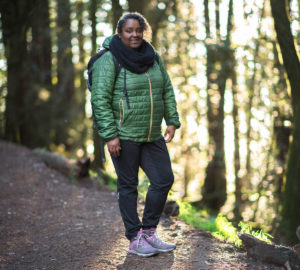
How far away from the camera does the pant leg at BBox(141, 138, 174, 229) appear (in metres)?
3.96

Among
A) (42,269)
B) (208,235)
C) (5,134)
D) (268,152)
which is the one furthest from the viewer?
(5,134)

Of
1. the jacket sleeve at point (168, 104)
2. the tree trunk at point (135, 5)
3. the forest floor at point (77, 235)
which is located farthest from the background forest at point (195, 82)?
the jacket sleeve at point (168, 104)

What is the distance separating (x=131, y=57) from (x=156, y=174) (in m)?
1.20

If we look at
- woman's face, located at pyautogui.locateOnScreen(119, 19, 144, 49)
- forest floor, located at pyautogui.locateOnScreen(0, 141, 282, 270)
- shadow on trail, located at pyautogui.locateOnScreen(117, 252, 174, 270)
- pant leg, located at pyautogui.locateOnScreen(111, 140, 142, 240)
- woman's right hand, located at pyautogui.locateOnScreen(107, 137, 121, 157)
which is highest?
woman's face, located at pyautogui.locateOnScreen(119, 19, 144, 49)

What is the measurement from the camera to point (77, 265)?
3973 mm

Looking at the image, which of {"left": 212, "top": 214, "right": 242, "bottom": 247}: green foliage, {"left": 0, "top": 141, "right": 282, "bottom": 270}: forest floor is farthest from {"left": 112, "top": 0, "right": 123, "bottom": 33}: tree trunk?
{"left": 212, "top": 214, "right": 242, "bottom": 247}: green foliage

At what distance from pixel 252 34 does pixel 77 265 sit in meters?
8.89

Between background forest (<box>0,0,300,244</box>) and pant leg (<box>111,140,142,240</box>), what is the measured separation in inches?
151

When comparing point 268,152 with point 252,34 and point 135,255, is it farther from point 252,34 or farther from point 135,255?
point 135,255

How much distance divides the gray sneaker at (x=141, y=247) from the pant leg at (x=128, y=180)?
0.06 meters

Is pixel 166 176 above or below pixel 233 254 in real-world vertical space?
above

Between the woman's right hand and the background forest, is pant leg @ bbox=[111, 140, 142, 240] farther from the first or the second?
the background forest

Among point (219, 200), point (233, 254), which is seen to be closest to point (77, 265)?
point (233, 254)

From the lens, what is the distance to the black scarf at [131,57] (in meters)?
3.77
